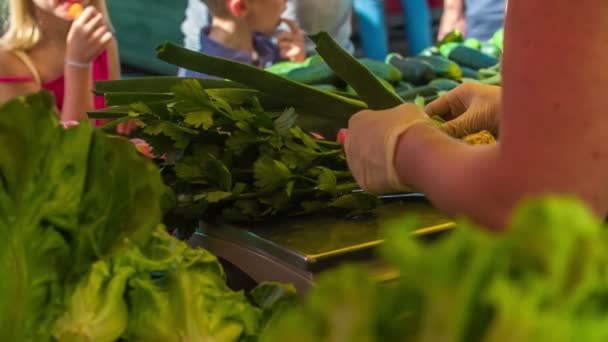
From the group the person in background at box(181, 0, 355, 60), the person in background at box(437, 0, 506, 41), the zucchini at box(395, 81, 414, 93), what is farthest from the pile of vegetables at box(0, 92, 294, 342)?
the person in background at box(437, 0, 506, 41)

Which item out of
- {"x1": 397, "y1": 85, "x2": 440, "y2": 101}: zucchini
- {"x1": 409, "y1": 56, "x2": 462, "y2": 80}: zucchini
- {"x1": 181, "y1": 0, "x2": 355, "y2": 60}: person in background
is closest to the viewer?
{"x1": 397, "y1": 85, "x2": 440, "y2": 101}: zucchini

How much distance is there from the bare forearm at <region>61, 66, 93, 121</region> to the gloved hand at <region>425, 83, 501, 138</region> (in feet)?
3.99

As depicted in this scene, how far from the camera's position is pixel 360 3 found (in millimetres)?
3754

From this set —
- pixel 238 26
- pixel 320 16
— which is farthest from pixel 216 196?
pixel 320 16

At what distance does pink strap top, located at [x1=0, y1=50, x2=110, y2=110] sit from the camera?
200cm

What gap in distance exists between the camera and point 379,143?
660 mm

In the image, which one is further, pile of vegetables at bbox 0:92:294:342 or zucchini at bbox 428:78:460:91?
zucchini at bbox 428:78:460:91

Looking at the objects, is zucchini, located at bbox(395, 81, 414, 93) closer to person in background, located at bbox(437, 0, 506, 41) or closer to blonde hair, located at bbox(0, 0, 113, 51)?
blonde hair, located at bbox(0, 0, 113, 51)

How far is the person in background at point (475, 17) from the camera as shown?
12.1 feet

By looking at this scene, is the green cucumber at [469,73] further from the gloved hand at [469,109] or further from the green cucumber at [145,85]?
the green cucumber at [145,85]

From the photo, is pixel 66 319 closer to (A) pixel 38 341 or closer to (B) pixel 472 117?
(A) pixel 38 341

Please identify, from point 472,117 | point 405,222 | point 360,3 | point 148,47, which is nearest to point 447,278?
point 405,222

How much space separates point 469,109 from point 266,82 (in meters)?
0.29

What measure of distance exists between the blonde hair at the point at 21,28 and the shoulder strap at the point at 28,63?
0.01 metres
